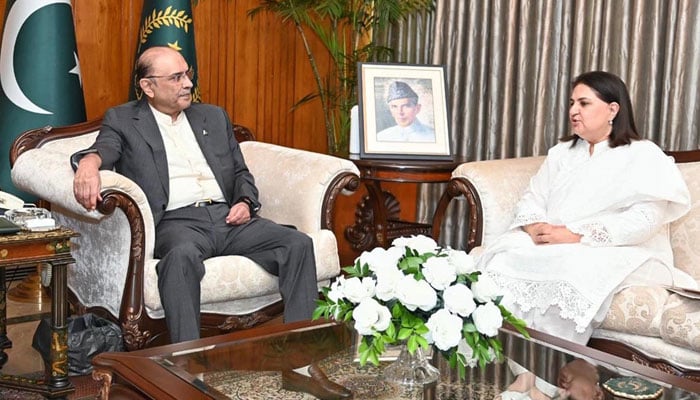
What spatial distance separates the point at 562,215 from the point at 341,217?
1884 mm

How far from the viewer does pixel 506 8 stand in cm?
514

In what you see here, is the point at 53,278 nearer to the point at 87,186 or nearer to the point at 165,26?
the point at 87,186

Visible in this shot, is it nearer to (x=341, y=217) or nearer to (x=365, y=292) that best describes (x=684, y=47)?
(x=341, y=217)

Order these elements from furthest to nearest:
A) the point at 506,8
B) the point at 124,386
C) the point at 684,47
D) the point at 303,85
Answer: the point at 303,85 < the point at 506,8 < the point at 684,47 < the point at 124,386

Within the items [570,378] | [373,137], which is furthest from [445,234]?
[570,378]

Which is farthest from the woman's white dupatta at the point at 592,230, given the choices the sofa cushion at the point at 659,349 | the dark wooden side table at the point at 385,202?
the dark wooden side table at the point at 385,202

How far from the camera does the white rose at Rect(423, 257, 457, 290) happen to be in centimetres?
213

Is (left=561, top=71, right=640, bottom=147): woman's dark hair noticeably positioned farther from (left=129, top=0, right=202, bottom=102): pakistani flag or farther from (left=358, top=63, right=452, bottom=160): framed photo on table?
(left=129, top=0, right=202, bottom=102): pakistani flag

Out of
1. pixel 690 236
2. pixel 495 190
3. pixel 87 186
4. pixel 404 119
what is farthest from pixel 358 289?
pixel 404 119

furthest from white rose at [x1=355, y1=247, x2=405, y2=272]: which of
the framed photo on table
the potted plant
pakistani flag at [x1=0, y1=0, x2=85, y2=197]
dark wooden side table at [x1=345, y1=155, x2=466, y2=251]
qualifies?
the potted plant

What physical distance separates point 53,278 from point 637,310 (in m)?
1.99

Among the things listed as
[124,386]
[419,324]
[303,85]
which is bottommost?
[124,386]

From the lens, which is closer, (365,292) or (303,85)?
(365,292)

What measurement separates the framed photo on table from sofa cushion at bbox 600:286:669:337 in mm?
1549
